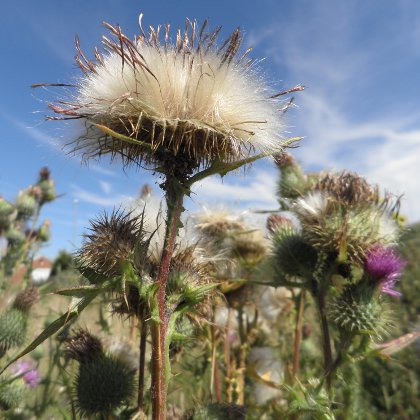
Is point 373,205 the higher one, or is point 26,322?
point 373,205

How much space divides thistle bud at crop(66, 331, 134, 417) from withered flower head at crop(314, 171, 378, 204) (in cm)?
195

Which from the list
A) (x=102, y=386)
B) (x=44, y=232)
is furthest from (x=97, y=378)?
(x=44, y=232)

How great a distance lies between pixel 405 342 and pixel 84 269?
1924 mm

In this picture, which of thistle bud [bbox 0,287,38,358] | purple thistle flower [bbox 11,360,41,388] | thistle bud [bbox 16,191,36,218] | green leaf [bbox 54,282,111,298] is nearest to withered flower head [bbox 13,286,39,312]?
thistle bud [bbox 0,287,38,358]

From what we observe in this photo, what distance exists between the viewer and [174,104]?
5.17 ft

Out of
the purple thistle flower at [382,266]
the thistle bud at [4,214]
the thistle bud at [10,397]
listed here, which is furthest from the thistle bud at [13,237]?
the purple thistle flower at [382,266]

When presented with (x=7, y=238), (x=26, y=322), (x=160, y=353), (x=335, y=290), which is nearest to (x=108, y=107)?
(x=160, y=353)

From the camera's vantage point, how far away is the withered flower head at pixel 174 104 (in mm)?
1544

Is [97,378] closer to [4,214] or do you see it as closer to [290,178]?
[290,178]

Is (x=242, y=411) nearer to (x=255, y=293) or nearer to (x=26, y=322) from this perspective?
(x=255, y=293)

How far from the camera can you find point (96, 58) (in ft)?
5.87

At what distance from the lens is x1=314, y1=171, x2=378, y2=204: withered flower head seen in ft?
9.86

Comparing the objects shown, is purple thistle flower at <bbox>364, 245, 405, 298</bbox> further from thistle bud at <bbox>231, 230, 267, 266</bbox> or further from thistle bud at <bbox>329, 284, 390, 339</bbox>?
thistle bud at <bbox>231, 230, 267, 266</bbox>

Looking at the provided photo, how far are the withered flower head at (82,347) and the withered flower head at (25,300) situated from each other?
140 cm
